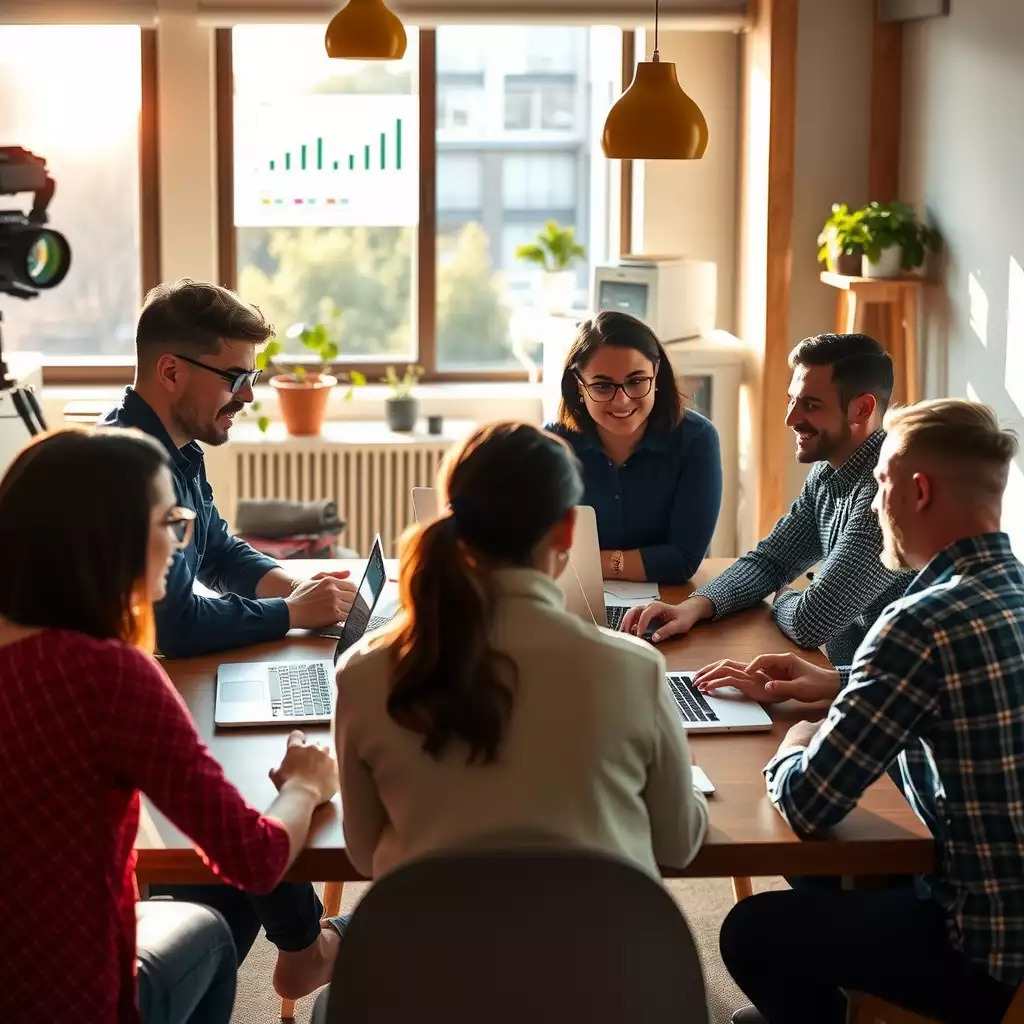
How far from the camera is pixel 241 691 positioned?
229 cm

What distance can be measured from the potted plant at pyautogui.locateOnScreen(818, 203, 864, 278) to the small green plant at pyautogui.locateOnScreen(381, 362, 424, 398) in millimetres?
1498

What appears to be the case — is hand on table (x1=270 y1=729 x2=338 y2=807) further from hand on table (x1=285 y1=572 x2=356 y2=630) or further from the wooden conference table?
hand on table (x1=285 y1=572 x2=356 y2=630)

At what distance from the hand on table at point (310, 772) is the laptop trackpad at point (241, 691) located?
1.09 ft

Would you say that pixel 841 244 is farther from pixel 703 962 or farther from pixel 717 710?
pixel 717 710

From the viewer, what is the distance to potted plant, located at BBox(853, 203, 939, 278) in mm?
4492

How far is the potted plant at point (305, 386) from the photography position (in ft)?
17.0

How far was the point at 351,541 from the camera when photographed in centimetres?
534

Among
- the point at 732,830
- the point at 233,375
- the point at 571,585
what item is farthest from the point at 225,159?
the point at 732,830

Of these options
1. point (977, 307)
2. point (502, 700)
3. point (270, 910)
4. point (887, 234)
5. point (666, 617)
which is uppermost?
point (887, 234)

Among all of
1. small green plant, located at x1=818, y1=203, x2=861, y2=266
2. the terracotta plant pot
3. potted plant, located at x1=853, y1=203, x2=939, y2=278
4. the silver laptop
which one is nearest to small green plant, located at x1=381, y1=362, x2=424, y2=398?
the terracotta plant pot

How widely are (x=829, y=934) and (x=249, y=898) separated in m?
0.86

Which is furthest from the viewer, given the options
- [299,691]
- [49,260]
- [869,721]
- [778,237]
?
[778,237]

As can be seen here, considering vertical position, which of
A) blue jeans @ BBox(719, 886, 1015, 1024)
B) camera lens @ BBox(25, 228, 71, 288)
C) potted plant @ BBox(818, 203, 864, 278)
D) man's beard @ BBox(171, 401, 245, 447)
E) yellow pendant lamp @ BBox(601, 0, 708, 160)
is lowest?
blue jeans @ BBox(719, 886, 1015, 1024)

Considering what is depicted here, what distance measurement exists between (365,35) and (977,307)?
1.93 meters
